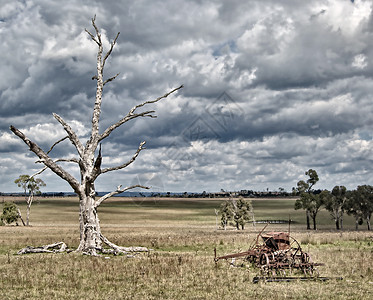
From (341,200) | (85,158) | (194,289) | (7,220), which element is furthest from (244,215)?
(194,289)

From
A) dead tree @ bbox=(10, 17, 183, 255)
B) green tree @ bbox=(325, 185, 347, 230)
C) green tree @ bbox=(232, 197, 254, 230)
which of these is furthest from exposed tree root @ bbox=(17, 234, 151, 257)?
green tree @ bbox=(325, 185, 347, 230)

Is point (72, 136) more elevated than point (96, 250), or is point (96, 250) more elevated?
point (72, 136)

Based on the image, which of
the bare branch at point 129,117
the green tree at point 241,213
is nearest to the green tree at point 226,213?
the green tree at point 241,213

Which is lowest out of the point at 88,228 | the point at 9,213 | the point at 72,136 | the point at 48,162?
the point at 9,213

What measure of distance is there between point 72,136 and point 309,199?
7951 centimetres

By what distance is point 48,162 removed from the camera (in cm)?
2344

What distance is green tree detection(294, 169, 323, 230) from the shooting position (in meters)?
93.6

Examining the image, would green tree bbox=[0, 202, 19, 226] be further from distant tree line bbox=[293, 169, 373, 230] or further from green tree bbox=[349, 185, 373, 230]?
green tree bbox=[349, 185, 373, 230]

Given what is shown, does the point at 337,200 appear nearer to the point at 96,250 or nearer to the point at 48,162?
the point at 96,250

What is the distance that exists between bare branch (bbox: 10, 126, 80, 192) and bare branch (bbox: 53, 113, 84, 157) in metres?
1.76

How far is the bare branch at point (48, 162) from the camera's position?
23.1 metres

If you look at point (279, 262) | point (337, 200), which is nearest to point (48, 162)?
point (279, 262)

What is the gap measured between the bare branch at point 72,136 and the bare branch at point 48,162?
1.76 metres

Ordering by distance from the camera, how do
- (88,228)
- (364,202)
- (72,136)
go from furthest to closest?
1. (364,202)
2. (72,136)
3. (88,228)
